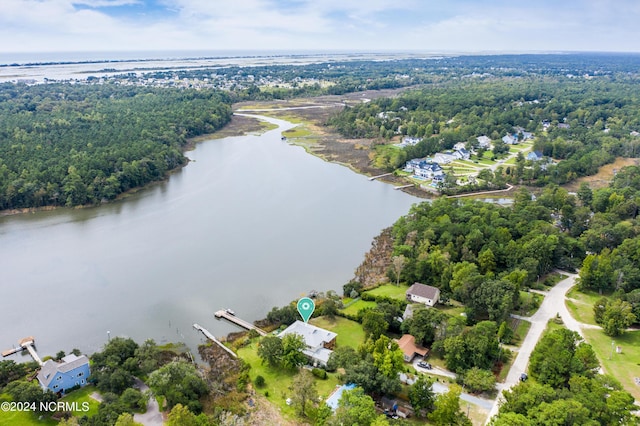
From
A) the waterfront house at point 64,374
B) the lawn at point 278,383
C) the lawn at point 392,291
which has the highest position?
the waterfront house at point 64,374

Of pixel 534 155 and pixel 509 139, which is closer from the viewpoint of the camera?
pixel 534 155

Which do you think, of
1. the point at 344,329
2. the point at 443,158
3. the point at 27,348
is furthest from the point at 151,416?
the point at 443,158

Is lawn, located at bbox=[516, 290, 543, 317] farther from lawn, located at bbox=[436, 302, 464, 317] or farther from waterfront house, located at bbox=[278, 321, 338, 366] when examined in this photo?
waterfront house, located at bbox=[278, 321, 338, 366]

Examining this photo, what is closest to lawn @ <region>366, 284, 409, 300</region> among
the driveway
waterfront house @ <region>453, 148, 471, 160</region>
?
the driveway

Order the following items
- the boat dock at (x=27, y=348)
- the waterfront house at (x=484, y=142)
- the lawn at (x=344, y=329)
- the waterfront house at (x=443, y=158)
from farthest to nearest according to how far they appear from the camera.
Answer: the waterfront house at (x=484, y=142) → the waterfront house at (x=443, y=158) → the lawn at (x=344, y=329) → the boat dock at (x=27, y=348)

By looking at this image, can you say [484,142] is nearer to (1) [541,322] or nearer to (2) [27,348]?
(1) [541,322]

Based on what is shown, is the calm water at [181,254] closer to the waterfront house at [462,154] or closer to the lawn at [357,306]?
the lawn at [357,306]

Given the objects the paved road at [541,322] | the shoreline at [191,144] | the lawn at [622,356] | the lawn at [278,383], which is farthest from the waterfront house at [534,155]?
the lawn at [278,383]
